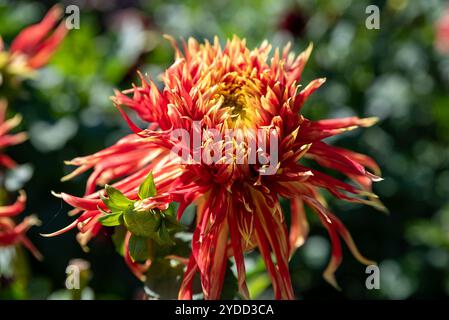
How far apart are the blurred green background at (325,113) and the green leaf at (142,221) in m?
0.58

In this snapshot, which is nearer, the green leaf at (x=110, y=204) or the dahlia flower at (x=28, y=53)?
the green leaf at (x=110, y=204)

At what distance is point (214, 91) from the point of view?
110cm

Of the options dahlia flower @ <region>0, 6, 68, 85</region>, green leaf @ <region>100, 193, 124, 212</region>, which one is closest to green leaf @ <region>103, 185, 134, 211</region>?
green leaf @ <region>100, 193, 124, 212</region>

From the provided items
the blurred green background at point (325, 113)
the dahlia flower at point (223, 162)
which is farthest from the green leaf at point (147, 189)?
the blurred green background at point (325, 113)

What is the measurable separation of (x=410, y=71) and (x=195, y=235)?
1519mm

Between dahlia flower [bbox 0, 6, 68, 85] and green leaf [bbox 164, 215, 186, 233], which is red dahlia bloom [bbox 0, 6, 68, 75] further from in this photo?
green leaf [bbox 164, 215, 186, 233]

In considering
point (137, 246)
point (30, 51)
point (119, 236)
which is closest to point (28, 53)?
point (30, 51)

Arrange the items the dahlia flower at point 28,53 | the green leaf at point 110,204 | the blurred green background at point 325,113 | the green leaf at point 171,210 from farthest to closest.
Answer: the blurred green background at point 325,113 → the dahlia flower at point 28,53 → the green leaf at point 171,210 → the green leaf at point 110,204

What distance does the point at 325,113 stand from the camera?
6.75ft

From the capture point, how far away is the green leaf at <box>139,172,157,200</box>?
101 cm

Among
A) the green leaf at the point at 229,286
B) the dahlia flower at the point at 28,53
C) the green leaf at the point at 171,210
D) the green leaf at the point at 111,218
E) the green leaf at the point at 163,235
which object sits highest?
the dahlia flower at the point at 28,53

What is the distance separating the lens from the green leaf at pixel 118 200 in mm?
995

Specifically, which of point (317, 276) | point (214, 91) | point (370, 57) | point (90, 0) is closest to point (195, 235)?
point (214, 91)

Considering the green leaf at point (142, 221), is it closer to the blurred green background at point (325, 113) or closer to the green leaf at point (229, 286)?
the green leaf at point (229, 286)
